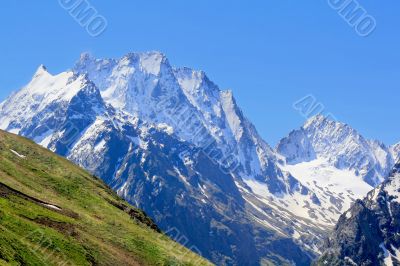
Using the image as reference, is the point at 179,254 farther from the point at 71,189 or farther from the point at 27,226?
the point at 27,226

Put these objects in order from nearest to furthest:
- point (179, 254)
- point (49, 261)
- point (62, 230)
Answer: point (49, 261) → point (62, 230) → point (179, 254)

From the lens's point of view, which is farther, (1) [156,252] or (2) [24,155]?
(2) [24,155]

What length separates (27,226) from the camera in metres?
78.2

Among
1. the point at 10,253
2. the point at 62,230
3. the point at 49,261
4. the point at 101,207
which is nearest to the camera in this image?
the point at 10,253

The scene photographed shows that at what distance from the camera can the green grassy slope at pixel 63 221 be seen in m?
75.4

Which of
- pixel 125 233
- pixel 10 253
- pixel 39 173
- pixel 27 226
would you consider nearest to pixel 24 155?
pixel 39 173

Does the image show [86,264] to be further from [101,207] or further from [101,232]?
[101,207]

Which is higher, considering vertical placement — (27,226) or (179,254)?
(179,254)

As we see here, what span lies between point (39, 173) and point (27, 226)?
38289 millimetres

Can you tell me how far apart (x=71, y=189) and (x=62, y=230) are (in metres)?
29.9

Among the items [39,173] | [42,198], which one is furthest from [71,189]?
[42,198]

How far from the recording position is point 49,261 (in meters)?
72.4

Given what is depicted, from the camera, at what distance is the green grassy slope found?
75438 millimetres

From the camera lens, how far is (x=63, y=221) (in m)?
89.3
